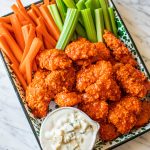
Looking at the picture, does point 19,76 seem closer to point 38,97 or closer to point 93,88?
point 38,97

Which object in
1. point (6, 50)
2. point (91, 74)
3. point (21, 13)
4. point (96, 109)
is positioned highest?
point (21, 13)

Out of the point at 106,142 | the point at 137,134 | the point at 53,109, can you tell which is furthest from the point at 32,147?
the point at 137,134

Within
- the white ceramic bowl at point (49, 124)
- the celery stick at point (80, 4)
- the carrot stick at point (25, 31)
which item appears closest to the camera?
the white ceramic bowl at point (49, 124)

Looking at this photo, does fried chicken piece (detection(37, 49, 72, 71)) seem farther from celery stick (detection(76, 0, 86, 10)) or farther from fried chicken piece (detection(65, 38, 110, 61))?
celery stick (detection(76, 0, 86, 10))

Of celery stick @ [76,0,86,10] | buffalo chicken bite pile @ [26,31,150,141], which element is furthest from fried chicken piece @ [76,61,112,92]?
celery stick @ [76,0,86,10]

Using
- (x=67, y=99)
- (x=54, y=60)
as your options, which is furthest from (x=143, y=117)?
(x=54, y=60)

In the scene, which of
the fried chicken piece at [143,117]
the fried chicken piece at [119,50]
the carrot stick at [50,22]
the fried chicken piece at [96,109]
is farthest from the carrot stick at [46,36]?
the fried chicken piece at [143,117]

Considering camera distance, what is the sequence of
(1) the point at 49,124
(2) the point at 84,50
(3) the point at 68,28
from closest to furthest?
1. (1) the point at 49,124
2. (2) the point at 84,50
3. (3) the point at 68,28

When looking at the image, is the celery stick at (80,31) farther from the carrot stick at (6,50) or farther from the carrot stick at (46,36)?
the carrot stick at (6,50)
